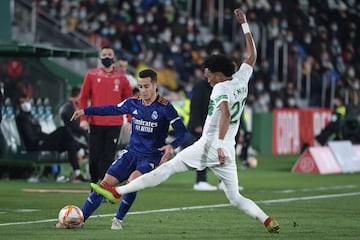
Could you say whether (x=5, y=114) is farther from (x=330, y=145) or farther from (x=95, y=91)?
(x=330, y=145)

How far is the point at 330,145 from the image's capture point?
27125 millimetres

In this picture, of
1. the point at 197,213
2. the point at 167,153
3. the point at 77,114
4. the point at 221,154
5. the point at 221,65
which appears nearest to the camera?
the point at 221,154

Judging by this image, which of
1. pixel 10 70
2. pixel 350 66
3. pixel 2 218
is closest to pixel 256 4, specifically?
pixel 350 66

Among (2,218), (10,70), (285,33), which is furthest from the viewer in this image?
(285,33)

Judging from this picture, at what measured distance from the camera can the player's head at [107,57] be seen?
17.3 meters

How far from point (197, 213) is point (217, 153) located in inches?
135

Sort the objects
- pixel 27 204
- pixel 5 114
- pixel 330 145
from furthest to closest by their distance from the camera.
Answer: pixel 330 145, pixel 5 114, pixel 27 204

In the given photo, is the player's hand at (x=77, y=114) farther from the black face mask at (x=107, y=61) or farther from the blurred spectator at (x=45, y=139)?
the blurred spectator at (x=45, y=139)

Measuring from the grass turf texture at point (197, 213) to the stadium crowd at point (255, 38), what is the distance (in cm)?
1360

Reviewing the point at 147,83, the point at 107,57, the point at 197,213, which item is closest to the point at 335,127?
the point at 107,57

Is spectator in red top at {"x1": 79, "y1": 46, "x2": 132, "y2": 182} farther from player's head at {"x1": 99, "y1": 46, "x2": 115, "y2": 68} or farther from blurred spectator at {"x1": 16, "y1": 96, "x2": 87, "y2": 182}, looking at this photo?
blurred spectator at {"x1": 16, "y1": 96, "x2": 87, "y2": 182}

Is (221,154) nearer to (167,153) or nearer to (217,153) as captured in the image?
(217,153)

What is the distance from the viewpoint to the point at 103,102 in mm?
17453

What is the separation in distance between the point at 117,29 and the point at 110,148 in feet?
68.5
